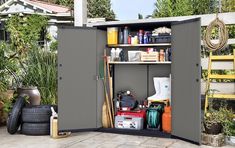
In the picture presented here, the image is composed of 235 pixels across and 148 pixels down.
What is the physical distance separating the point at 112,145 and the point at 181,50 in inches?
67.6

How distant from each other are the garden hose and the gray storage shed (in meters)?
0.59

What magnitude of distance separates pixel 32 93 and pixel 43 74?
638mm

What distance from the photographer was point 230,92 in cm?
548

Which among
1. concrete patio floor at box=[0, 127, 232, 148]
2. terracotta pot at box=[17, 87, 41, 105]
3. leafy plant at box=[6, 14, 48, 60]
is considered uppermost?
leafy plant at box=[6, 14, 48, 60]

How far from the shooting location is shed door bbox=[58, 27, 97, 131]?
5.45m

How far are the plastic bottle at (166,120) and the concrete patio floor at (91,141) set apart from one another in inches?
9.8

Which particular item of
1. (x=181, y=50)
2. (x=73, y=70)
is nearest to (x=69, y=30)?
(x=73, y=70)

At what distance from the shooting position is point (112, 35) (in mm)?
5863

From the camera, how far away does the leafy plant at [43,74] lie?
22.8ft

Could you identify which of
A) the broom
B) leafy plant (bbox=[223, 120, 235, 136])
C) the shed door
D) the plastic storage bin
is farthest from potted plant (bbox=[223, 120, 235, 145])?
the shed door

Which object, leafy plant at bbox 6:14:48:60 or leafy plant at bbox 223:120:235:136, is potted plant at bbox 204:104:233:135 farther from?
leafy plant at bbox 6:14:48:60

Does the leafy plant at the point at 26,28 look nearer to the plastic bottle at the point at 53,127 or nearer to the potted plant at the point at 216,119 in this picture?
the plastic bottle at the point at 53,127

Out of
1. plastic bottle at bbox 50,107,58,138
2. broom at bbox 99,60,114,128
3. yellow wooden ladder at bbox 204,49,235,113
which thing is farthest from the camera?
broom at bbox 99,60,114,128

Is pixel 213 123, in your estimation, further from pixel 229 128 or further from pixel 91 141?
pixel 91 141
